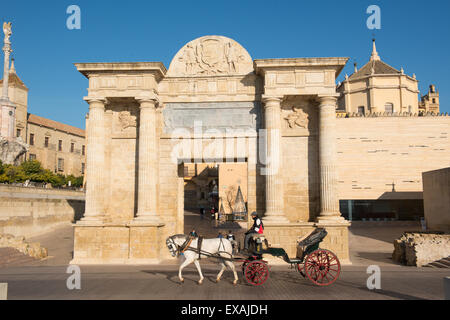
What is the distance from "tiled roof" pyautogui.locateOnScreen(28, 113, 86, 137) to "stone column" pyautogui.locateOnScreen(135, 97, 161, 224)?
47.3m

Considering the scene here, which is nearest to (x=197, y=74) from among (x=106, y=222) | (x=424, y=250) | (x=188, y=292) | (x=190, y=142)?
(x=190, y=142)

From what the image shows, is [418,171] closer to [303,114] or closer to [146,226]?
[303,114]

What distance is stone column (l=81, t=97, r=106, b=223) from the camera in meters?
15.7

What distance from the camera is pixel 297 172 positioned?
1631 cm

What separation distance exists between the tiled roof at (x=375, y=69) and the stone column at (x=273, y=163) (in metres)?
38.2

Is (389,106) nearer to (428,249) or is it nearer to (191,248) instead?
(428,249)

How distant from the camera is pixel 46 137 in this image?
59406 millimetres

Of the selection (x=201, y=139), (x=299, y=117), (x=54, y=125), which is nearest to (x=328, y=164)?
(x=299, y=117)

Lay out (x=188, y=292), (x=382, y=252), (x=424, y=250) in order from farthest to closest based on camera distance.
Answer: (x=382, y=252)
(x=424, y=250)
(x=188, y=292)

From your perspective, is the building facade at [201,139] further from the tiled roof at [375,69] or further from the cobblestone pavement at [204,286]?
the tiled roof at [375,69]

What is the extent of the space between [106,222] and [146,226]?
204 centimetres

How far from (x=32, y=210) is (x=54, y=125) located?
37475mm

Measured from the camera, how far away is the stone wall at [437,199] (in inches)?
811

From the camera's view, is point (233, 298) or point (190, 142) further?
point (190, 142)
